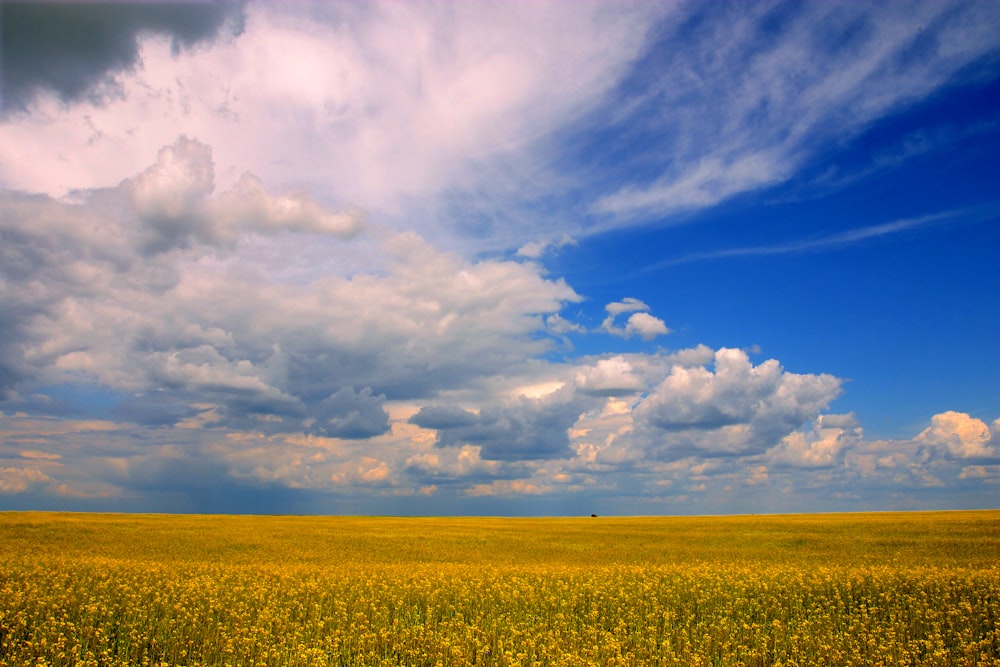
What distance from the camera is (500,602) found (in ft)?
56.6

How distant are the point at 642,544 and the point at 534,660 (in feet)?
96.9

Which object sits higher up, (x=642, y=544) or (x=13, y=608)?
(x=13, y=608)

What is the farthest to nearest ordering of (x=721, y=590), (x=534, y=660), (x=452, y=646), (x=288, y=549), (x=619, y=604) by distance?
(x=288, y=549), (x=721, y=590), (x=619, y=604), (x=452, y=646), (x=534, y=660)

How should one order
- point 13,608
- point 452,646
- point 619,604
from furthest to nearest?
point 619,604
point 13,608
point 452,646

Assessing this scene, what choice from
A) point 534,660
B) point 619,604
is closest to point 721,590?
point 619,604

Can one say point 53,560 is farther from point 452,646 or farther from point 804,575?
point 804,575

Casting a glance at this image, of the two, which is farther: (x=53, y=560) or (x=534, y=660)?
(x=53, y=560)

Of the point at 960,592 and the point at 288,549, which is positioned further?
the point at 288,549

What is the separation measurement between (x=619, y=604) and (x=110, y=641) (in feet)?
43.4

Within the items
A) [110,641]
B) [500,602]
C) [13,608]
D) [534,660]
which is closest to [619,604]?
[500,602]

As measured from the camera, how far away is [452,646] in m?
13.0

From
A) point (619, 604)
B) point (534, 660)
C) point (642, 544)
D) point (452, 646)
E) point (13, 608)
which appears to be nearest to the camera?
point (534, 660)

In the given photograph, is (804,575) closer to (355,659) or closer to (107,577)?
(355,659)

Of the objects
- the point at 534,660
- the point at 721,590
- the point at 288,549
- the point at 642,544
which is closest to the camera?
the point at 534,660
